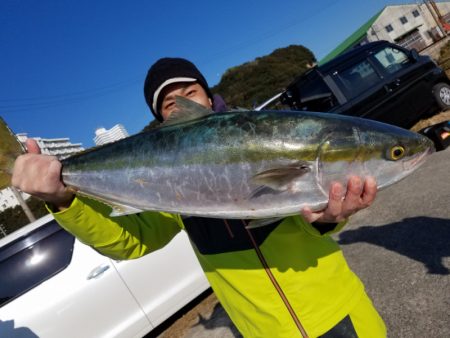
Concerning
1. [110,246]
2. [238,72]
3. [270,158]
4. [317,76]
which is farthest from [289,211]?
[238,72]

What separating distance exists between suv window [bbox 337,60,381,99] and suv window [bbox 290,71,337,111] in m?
0.36

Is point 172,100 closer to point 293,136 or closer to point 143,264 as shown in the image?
point 293,136

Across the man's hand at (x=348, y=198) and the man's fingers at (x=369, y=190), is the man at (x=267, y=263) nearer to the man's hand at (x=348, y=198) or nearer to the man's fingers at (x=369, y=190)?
the man's hand at (x=348, y=198)

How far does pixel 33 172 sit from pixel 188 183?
722mm

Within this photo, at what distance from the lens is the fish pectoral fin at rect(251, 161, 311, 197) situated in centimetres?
141

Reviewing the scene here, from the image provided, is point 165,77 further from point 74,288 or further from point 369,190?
point 74,288

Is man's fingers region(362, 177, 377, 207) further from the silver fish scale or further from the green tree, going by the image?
the green tree

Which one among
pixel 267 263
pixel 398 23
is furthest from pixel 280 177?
pixel 398 23

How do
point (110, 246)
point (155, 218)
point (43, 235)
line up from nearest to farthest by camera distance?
point (110, 246)
point (155, 218)
point (43, 235)

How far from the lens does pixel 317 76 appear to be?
7.18m

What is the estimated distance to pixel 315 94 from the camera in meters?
7.14

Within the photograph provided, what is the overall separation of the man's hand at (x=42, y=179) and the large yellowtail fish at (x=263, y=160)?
0.90 ft

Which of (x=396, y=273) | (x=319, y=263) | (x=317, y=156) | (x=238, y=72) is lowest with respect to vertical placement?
(x=396, y=273)

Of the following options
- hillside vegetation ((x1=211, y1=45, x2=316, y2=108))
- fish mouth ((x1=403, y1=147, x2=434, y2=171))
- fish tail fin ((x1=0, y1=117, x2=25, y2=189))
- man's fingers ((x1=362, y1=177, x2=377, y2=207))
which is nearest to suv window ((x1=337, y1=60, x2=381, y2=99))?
fish mouth ((x1=403, y1=147, x2=434, y2=171))
